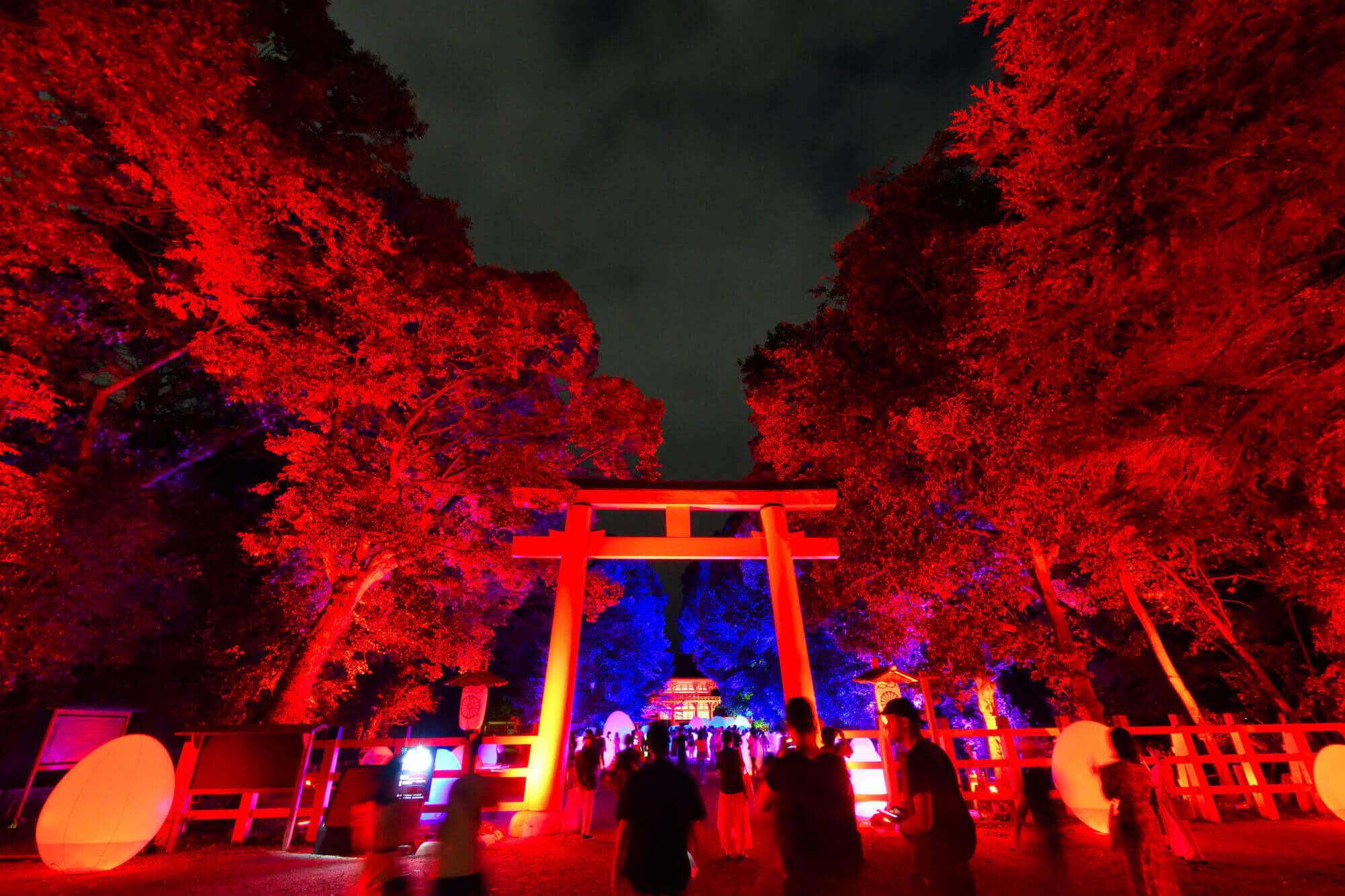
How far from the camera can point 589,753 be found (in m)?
8.48

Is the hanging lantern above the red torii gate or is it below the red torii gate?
below

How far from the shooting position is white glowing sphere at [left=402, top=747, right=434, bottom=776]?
A: 27.2 ft

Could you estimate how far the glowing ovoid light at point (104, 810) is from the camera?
5758 millimetres

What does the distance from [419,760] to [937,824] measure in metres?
7.58

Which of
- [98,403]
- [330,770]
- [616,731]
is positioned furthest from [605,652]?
[98,403]

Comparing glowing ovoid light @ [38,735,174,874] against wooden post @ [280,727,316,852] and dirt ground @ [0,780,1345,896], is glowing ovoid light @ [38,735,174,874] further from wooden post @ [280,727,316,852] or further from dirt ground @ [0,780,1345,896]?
wooden post @ [280,727,316,852]

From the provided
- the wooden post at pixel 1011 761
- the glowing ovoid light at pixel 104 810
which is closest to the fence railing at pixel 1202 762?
the wooden post at pixel 1011 761

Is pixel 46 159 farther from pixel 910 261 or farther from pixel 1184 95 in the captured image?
pixel 910 261

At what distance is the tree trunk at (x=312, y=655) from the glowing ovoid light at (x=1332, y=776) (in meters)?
13.0

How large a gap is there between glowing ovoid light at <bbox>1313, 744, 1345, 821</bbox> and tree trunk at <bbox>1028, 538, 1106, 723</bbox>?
2666 mm

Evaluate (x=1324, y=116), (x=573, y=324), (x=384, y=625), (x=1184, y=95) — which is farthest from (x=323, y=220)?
(x=1324, y=116)

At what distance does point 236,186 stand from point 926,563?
38.6 feet

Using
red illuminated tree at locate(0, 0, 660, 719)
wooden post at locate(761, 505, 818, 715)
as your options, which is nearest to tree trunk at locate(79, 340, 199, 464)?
red illuminated tree at locate(0, 0, 660, 719)

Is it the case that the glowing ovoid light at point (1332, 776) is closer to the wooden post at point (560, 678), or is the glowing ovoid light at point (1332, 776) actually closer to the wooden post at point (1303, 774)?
the wooden post at point (1303, 774)
